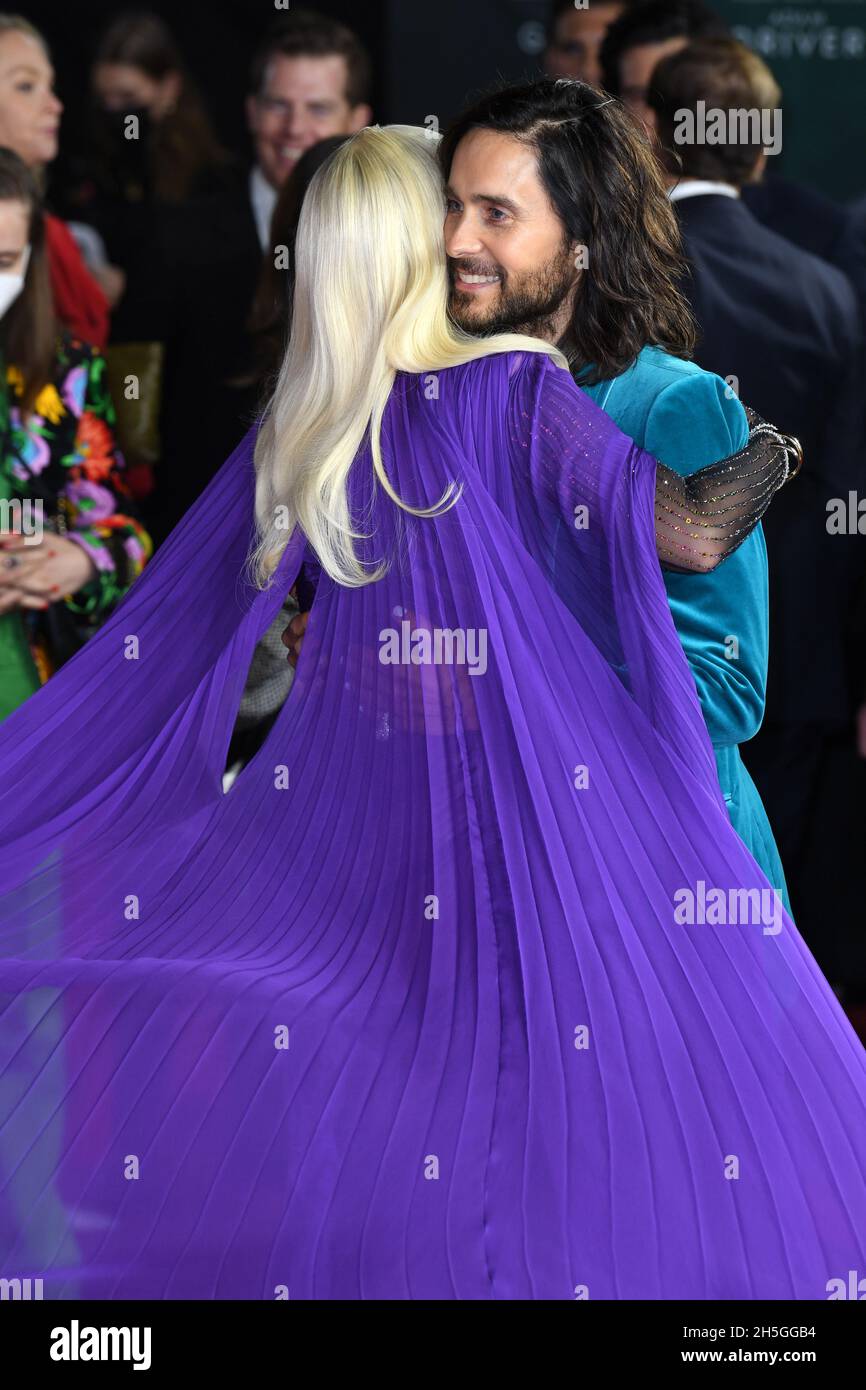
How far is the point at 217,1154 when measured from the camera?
7.66ft

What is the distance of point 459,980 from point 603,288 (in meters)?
0.94

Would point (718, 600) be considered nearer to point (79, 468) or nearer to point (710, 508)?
A: point (710, 508)

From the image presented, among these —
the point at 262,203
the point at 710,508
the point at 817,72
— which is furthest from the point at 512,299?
the point at 817,72

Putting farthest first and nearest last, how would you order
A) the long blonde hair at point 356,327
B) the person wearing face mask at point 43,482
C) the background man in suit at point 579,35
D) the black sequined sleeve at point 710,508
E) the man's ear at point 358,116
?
the background man in suit at point 579,35 < the man's ear at point 358,116 < the person wearing face mask at point 43,482 < the long blonde hair at point 356,327 < the black sequined sleeve at point 710,508

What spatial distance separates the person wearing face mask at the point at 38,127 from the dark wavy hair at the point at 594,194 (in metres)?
1.80

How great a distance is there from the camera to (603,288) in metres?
2.63

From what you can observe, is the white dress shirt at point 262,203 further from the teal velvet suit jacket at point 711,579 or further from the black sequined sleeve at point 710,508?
the black sequined sleeve at point 710,508

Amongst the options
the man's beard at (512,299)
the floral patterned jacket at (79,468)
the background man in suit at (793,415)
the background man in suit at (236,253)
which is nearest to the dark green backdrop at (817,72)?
the background man in suit at (793,415)

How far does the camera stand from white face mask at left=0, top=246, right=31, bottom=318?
361cm

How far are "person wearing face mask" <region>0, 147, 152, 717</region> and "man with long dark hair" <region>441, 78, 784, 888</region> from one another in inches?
48.3

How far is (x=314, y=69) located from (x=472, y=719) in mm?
2491

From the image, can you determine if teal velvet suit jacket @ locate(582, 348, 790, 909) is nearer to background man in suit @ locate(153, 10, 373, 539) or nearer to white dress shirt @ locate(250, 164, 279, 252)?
background man in suit @ locate(153, 10, 373, 539)

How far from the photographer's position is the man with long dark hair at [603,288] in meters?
2.59

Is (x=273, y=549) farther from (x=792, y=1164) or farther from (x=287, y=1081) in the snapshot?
(x=792, y=1164)
